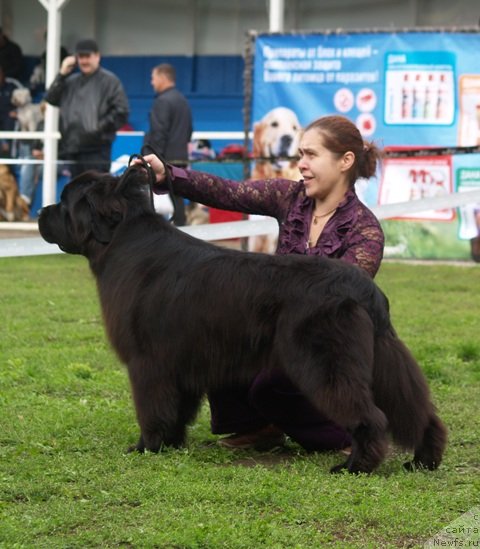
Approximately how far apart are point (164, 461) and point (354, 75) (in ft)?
26.5

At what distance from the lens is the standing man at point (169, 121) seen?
1327 centimetres

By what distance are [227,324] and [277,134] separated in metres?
7.96

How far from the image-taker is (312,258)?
455 centimetres

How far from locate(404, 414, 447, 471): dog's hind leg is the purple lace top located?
0.72 meters

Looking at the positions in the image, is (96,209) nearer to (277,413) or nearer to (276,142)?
(277,413)

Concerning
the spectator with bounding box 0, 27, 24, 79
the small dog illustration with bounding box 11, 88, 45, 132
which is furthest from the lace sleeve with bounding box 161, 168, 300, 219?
the spectator with bounding box 0, 27, 24, 79

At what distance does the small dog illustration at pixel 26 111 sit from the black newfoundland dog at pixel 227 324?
14247 millimetres

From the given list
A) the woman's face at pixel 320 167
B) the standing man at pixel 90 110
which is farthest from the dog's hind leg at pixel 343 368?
the standing man at pixel 90 110

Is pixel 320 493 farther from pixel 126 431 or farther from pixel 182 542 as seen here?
pixel 126 431

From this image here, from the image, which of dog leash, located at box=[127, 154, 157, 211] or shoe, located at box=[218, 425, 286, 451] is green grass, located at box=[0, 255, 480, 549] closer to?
shoe, located at box=[218, 425, 286, 451]

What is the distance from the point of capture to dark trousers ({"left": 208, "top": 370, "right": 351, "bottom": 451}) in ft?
16.3

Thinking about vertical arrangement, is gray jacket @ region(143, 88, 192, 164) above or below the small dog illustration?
below

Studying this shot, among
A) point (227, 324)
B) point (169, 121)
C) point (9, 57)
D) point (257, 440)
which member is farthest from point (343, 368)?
point (9, 57)

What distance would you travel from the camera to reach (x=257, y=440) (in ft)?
17.2
